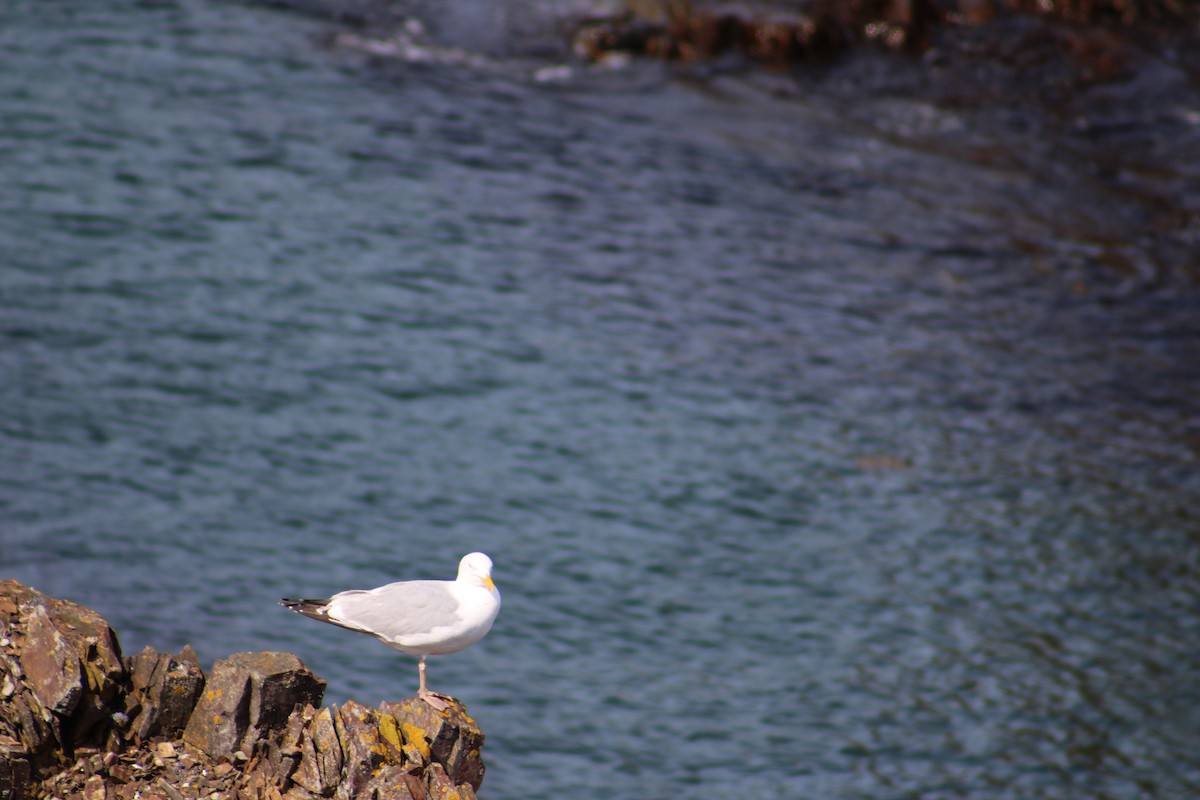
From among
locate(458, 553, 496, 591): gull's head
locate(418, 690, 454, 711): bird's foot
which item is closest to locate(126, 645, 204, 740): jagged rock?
locate(418, 690, 454, 711): bird's foot

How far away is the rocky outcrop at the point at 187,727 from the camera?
6.91 m

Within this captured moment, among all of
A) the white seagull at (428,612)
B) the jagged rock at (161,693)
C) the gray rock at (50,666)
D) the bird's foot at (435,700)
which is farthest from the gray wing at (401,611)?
the gray rock at (50,666)

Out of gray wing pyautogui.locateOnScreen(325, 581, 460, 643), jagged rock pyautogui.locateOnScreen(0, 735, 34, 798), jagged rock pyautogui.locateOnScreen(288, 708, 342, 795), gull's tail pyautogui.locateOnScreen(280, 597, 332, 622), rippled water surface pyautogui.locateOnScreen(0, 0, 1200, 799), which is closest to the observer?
jagged rock pyautogui.locateOnScreen(0, 735, 34, 798)

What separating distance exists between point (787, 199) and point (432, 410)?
11.3 m

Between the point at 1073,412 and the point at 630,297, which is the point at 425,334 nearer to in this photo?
the point at 630,297

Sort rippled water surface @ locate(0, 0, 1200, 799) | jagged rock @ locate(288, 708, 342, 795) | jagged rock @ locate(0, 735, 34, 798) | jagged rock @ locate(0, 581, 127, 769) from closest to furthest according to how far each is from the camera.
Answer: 1. jagged rock @ locate(0, 735, 34, 798)
2. jagged rock @ locate(0, 581, 127, 769)
3. jagged rock @ locate(288, 708, 342, 795)
4. rippled water surface @ locate(0, 0, 1200, 799)

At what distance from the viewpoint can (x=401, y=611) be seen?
7230mm

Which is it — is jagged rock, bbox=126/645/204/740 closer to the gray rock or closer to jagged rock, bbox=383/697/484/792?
the gray rock

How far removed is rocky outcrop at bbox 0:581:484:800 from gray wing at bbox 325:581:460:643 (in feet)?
1.37

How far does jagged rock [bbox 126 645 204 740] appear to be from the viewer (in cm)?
718

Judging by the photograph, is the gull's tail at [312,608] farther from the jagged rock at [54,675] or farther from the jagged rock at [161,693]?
the jagged rock at [54,675]

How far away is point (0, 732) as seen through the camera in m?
6.79

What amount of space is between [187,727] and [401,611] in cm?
142

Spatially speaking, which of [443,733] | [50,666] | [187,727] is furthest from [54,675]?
[443,733]
